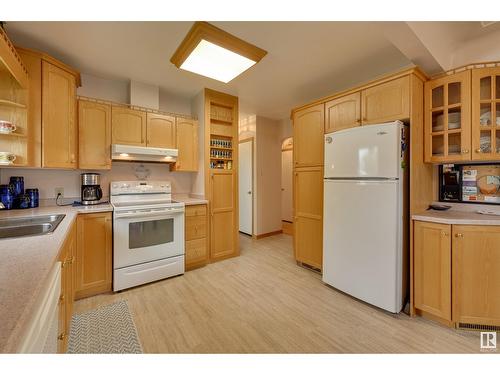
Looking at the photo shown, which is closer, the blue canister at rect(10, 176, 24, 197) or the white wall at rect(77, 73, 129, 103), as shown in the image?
the blue canister at rect(10, 176, 24, 197)

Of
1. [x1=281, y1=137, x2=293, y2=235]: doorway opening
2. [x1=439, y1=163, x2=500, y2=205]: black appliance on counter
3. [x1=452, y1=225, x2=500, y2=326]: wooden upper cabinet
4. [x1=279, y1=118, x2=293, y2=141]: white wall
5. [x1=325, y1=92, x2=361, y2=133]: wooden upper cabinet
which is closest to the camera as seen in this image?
[x1=452, y1=225, x2=500, y2=326]: wooden upper cabinet

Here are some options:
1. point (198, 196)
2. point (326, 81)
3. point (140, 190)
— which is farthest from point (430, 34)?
point (140, 190)

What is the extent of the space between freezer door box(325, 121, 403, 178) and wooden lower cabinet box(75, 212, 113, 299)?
94.1 inches

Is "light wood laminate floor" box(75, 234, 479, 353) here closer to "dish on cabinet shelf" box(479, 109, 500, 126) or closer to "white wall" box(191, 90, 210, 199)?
"white wall" box(191, 90, 210, 199)

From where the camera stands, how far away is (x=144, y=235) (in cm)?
243

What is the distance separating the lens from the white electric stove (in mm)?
2275

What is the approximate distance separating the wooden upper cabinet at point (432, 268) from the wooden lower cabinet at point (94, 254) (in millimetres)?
2912

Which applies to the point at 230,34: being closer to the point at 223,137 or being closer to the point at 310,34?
the point at 310,34

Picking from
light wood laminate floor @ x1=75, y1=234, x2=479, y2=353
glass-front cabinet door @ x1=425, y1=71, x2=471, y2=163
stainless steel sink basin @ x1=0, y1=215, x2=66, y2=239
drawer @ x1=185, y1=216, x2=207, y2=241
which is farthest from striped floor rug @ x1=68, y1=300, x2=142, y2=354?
glass-front cabinet door @ x1=425, y1=71, x2=471, y2=163

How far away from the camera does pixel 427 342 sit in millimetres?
1594

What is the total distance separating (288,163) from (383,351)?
4.34 m

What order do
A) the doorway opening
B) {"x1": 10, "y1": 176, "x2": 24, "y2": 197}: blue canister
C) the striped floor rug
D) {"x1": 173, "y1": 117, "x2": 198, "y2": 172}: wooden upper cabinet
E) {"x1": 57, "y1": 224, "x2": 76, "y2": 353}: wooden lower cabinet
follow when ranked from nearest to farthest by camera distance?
{"x1": 57, "y1": 224, "x2": 76, "y2": 353}: wooden lower cabinet → the striped floor rug → {"x1": 10, "y1": 176, "x2": 24, "y2": 197}: blue canister → {"x1": 173, "y1": 117, "x2": 198, "y2": 172}: wooden upper cabinet → the doorway opening

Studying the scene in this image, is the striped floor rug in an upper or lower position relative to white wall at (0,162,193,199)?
lower

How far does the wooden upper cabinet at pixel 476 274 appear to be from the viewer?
5.38 feet
